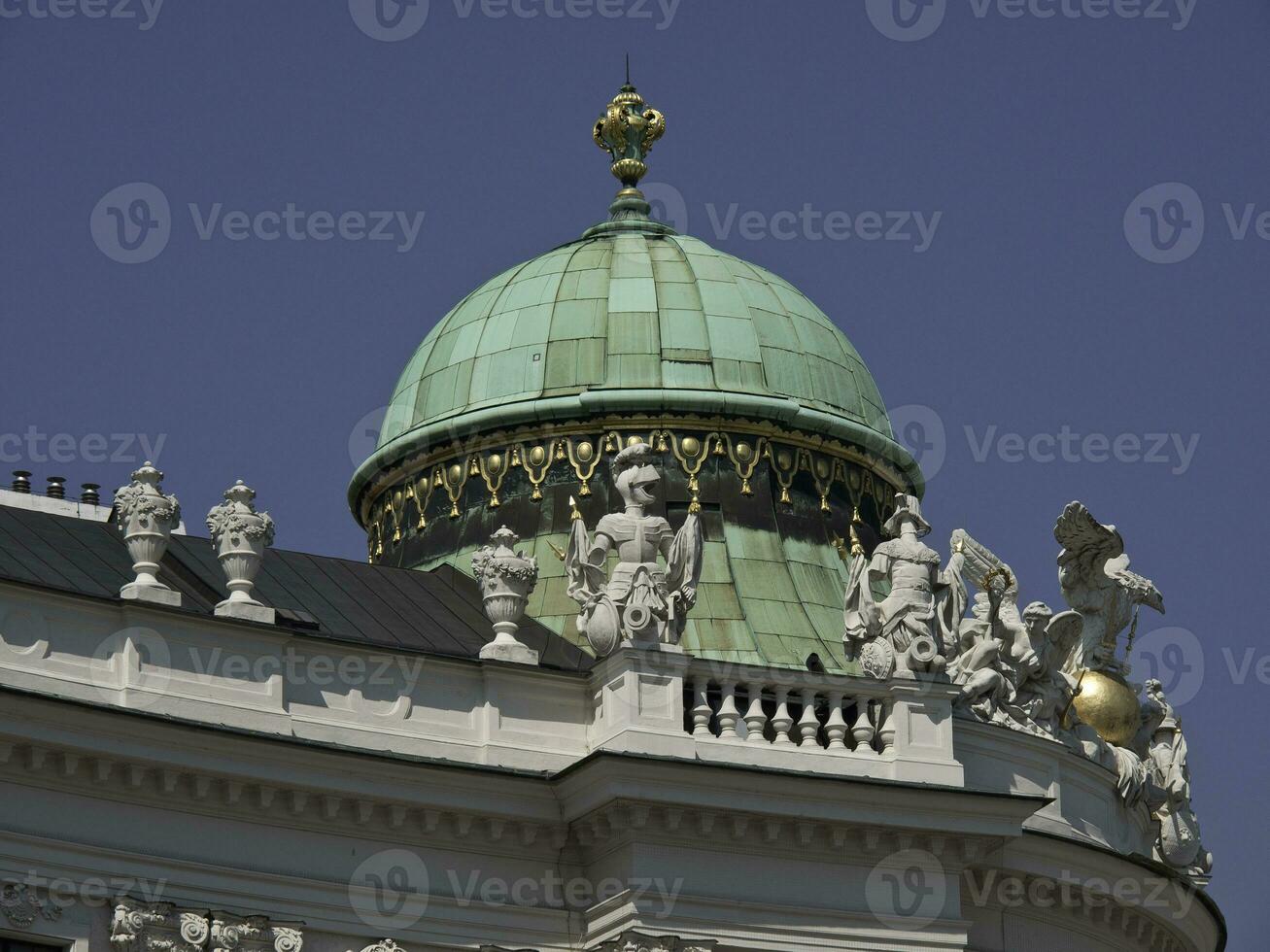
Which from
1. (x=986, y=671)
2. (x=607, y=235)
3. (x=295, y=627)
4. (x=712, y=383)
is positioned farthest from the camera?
(x=607, y=235)

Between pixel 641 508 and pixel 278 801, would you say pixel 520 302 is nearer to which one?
pixel 641 508

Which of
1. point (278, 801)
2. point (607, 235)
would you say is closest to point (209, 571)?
point (278, 801)

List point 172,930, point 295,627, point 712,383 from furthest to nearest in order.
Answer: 1. point 712,383
2. point 295,627
3. point 172,930

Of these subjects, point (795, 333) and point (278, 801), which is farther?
point (795, 333)

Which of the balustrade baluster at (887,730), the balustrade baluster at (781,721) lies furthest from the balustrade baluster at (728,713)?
the balustrade baluster at (887,730)

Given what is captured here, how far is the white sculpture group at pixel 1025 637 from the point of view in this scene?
110ft

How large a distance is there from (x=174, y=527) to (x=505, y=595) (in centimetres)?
358

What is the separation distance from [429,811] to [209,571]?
5062 mm

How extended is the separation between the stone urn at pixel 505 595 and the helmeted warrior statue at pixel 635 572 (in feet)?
1.78

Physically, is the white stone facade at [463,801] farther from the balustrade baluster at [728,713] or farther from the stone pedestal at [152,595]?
the stone pedestal at [152,595]

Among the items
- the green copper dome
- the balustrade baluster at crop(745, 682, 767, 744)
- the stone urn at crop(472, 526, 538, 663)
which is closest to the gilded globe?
the green copper dome

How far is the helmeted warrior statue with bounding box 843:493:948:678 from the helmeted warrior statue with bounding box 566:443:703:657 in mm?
1897

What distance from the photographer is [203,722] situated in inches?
1172

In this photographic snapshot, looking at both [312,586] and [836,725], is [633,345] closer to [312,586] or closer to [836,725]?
[312,586]
